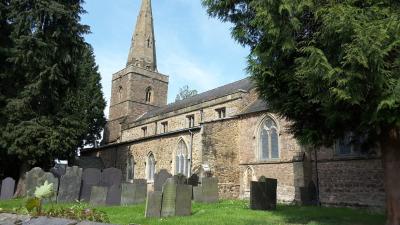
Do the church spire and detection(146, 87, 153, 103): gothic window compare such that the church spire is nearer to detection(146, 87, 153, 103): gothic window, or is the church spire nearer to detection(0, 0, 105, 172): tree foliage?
detection(146, 87, 153, 103): gothic window

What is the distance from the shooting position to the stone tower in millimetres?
40344

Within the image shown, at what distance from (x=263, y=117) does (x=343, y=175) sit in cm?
571

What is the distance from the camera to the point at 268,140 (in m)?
20.0

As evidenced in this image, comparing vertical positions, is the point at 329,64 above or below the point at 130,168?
above

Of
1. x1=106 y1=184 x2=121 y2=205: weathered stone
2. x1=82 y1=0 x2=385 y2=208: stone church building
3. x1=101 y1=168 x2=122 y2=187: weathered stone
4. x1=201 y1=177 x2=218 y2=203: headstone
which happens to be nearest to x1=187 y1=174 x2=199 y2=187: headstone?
x1=82 y1=0 x2=385 y2=208: stone church building

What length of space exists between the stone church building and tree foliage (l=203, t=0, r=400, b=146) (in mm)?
1570

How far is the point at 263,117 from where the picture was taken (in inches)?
801

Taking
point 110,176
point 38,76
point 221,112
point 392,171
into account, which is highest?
point 38,76

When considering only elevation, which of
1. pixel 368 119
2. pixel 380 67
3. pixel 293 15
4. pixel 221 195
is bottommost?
pixel 221 195

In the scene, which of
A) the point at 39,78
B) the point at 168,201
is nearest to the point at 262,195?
the point at 168,201

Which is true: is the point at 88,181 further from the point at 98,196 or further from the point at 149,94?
the point at 149,94

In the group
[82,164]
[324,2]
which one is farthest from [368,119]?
[82,164]

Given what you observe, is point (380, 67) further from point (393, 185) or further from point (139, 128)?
point (139, 128)

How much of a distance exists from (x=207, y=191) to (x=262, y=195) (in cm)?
302
